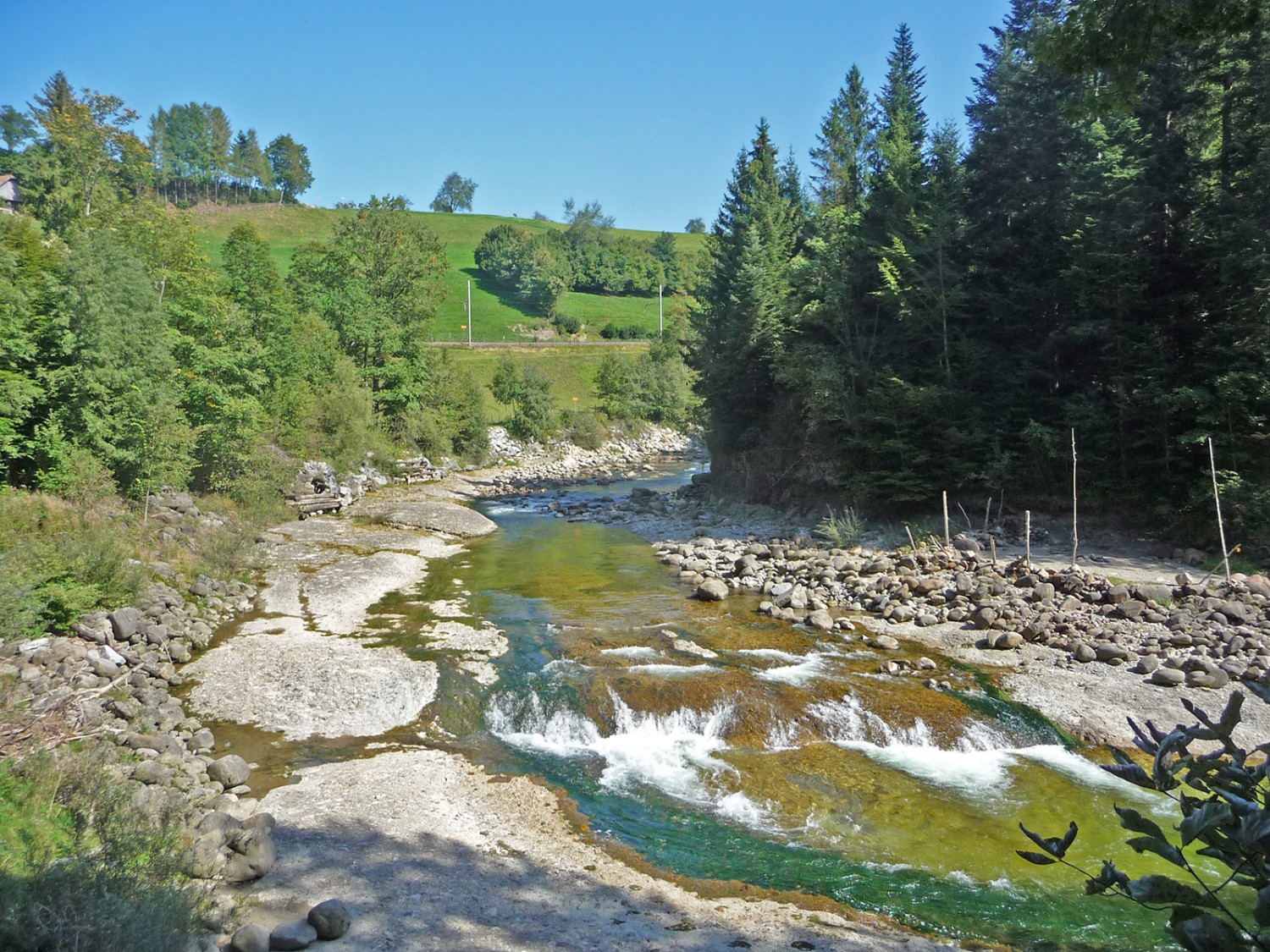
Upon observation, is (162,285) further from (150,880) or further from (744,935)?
(744,935)

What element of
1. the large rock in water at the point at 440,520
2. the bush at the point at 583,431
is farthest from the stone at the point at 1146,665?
the bush at the point at 583,431

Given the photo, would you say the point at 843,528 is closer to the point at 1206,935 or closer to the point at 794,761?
the point at 794,761

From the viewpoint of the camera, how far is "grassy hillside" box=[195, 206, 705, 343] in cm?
9344

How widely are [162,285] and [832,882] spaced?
101ft

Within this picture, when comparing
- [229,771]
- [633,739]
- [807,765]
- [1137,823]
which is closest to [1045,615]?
[807,765]

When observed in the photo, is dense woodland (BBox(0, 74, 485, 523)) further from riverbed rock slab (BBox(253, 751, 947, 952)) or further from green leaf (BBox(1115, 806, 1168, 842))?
green leaf (BBox(1115, 806, 1168, 842))

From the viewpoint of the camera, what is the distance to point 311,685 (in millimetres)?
15609

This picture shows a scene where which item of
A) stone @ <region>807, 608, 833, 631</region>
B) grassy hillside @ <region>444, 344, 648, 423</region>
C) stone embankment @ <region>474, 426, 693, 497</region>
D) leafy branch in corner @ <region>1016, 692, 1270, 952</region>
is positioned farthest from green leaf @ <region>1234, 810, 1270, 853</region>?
grassy hillside @ <region>444, 344, 648, 423</region>

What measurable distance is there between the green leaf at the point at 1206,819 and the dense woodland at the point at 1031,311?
67.3 ft

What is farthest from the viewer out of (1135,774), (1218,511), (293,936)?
(1218,511)

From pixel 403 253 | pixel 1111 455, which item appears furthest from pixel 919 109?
pixel 403 253

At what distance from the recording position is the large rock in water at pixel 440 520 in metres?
32.8

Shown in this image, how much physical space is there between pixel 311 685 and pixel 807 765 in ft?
31.5

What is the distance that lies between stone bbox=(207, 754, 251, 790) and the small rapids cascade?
355 cm
